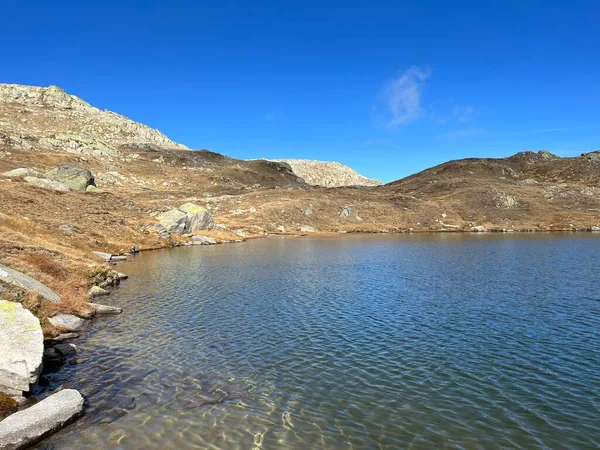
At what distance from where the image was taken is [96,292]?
34.3 m

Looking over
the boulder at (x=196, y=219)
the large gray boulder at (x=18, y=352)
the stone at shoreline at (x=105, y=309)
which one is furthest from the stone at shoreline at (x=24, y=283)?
the boulder at (x=196, y=219)

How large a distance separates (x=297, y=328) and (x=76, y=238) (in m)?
46.1

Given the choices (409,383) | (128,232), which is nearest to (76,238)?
(128,232)

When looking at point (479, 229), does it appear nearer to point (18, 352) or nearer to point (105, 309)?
point (105, 309)

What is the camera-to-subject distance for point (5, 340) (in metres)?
16.1

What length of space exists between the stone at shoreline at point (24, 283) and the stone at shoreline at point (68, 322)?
180 cm

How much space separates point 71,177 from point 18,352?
105949 mm

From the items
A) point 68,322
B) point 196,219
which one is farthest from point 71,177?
point 68,322

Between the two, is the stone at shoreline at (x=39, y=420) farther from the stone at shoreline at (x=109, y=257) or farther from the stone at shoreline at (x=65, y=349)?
the stone at shoreline at (x=109, y=257)

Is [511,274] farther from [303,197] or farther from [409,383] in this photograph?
[303,197]

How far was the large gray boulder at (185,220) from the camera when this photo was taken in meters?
84.8

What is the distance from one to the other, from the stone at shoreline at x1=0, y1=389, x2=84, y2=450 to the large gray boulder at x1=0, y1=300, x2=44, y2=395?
1801mm

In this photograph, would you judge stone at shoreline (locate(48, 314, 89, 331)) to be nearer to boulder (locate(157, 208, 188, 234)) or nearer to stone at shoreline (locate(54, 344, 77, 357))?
stone at shoreline (locate(54, 344, 77, 357))

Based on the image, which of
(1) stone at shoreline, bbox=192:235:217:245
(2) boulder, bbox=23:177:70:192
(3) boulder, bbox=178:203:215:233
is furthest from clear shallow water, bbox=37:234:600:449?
(2) boulder, bbox=23:177:70:192
